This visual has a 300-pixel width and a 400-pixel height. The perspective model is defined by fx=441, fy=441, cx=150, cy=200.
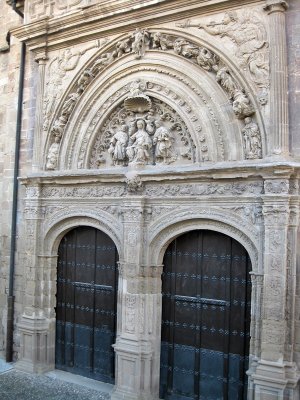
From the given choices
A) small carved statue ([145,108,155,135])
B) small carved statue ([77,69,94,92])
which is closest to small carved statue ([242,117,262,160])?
small carved statue ([145,108,155,135])

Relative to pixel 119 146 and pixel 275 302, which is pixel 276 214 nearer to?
pixel 275 302

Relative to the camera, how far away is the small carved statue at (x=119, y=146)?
6.71 meters

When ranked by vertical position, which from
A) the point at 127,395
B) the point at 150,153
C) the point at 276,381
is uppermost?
the point at 150,153

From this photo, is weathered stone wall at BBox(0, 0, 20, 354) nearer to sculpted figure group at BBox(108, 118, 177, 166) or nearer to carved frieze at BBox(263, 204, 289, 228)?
sculpted figure group at BBox(108, 118, 177, 166)

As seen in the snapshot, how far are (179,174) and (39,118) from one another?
2.88 metres

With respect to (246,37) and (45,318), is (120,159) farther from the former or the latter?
(45,318)

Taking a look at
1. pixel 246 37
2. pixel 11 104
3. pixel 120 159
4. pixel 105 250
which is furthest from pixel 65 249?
pixel 246 37

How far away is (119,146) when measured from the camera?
22.1 ft

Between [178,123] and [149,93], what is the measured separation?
2.12ft

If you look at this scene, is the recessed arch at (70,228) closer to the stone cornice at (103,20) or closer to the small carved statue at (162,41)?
the small carved statue at (162,41)

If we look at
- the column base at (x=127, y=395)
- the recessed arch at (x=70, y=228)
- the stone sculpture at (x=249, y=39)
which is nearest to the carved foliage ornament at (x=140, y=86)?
the stone sculpture at (x=249, y=39)

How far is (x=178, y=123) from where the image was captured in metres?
6.43

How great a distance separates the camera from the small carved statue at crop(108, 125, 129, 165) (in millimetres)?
6715

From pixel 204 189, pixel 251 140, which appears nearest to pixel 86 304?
pixel 204 189
